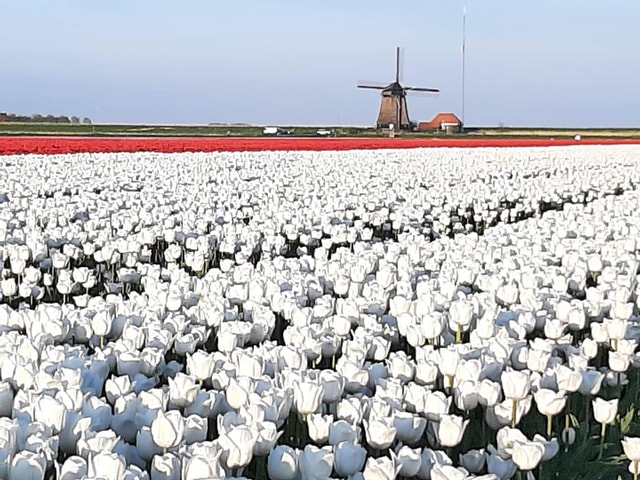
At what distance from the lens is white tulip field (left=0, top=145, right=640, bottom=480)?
238 centimetres

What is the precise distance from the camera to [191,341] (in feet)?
11.9

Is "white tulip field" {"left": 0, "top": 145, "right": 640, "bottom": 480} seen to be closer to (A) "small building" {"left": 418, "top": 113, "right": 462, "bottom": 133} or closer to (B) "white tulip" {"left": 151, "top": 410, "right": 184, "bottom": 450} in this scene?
(B) "white tulip" {"left": 151, "top": 410, "right": 184, "bottom": 450}

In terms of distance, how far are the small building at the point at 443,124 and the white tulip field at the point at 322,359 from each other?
192 feet

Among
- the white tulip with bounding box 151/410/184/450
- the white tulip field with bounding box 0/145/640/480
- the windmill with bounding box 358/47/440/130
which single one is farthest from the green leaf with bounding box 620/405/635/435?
the windmill with bounding box 358/47/440/130

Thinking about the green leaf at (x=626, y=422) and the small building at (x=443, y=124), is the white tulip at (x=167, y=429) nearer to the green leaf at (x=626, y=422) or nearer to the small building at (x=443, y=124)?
the green leaf at (x=626, y=422)

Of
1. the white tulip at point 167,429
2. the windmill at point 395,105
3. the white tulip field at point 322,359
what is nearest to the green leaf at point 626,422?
the white tulip field at point 322,359

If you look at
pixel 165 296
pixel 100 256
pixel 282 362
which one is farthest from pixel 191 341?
pixel 100 256

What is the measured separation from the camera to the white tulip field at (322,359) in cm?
238

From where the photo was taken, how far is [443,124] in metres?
67.8

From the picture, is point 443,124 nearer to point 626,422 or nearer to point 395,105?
point 395,105

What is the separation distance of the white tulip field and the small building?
5857 centimetres

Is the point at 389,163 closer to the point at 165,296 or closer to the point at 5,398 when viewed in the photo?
the point at 165,296

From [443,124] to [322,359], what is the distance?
214ft

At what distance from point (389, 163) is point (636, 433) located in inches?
677
